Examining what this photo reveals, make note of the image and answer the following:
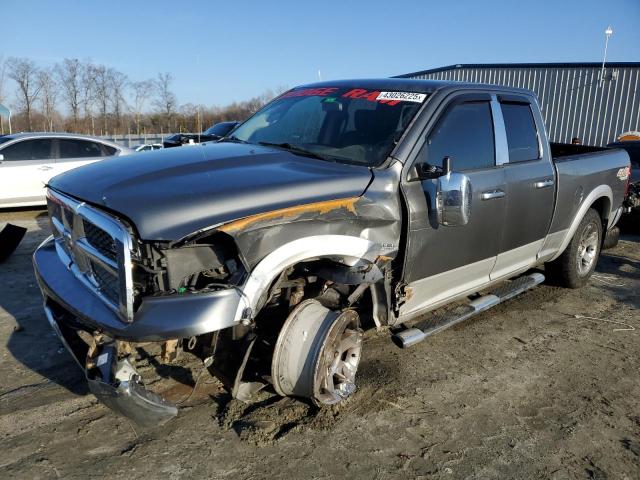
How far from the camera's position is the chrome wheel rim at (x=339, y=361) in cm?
297

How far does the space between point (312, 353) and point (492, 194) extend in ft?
6.20

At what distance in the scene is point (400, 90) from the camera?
3777mm

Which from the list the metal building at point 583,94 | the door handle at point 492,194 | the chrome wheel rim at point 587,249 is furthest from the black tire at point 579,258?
the metal building at point 583,94

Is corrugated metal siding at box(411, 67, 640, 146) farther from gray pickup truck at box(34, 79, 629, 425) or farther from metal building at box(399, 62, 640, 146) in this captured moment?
gray pickup truck at box(34, 79, 629, 425)

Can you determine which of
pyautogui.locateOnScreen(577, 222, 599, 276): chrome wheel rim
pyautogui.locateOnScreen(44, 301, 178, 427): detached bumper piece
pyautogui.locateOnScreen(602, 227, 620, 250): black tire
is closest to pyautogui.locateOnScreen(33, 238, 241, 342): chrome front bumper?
pyautogui.locateOnScreen(44, 301, 178, 427): detached bumper piece

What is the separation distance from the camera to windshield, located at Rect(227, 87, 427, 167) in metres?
3.44

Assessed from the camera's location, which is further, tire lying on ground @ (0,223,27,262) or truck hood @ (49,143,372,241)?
tire lying on ground @ (0,223,27,262)

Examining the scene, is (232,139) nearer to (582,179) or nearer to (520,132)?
(520,132)

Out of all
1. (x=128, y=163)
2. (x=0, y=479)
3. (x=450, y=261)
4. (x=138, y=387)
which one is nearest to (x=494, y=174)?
(x=450, y=261)

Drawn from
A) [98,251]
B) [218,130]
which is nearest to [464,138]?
[98,251]

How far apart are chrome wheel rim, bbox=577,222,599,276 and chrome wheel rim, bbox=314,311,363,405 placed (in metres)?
3.41

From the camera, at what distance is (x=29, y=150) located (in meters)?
9.30

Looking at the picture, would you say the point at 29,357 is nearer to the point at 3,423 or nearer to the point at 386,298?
the point at 3,423

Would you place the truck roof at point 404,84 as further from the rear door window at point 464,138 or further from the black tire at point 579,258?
the black tire at point 579,258
